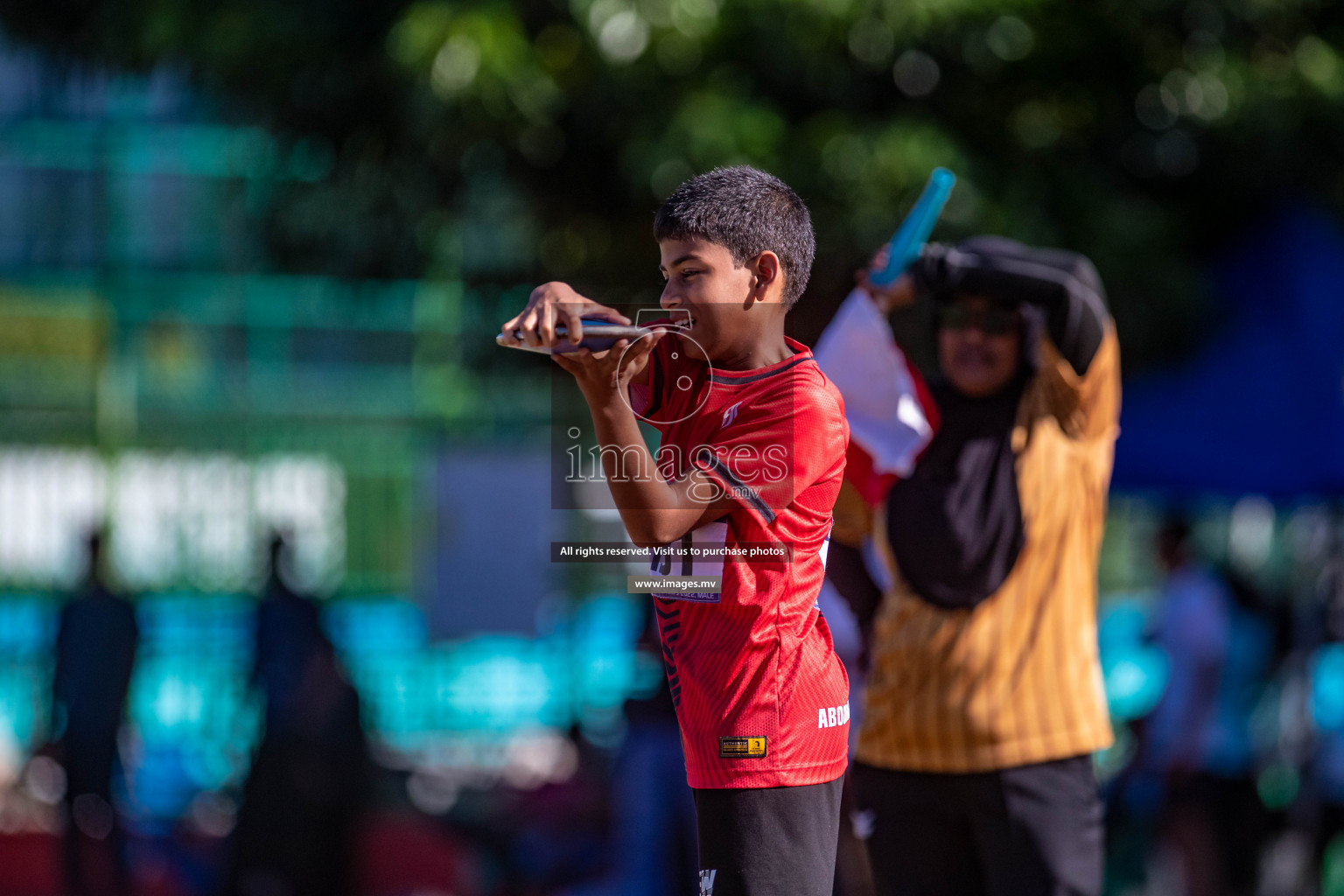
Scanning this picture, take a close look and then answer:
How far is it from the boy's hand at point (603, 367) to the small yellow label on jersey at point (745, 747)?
21.0 inches

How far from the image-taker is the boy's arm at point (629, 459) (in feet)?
5.75

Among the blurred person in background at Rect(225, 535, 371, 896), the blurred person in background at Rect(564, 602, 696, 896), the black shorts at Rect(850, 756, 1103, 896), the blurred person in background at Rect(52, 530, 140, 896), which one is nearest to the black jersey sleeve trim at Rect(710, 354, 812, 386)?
the black shorts at Rect(850, 756, 1103, 896)

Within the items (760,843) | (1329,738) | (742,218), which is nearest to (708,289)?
(742,218)

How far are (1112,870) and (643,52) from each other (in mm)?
4252

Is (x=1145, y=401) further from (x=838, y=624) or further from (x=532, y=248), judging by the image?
(x=838, y=624)

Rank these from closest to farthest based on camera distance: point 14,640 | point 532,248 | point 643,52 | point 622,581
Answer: point 643,52 < point 532,248 < point 622,581 < point 14,640

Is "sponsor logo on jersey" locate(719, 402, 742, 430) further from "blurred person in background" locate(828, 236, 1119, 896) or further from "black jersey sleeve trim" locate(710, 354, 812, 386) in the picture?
"blurred person in background" locate(828, 236, 1119, 896)

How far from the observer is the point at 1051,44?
504 cm

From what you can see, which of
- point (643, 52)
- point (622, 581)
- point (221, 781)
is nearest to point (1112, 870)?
point (622, 581)

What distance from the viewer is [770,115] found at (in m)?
4.86

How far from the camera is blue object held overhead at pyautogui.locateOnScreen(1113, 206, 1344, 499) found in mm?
5242

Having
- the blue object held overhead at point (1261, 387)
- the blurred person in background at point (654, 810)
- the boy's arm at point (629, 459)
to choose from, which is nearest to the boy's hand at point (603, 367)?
the boy's arm at point (629, 459)

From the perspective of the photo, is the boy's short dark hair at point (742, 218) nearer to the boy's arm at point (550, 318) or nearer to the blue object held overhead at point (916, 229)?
the boy's arm at point (550, 318)

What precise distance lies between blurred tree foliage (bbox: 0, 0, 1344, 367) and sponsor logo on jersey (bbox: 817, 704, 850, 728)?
235 centimetres
